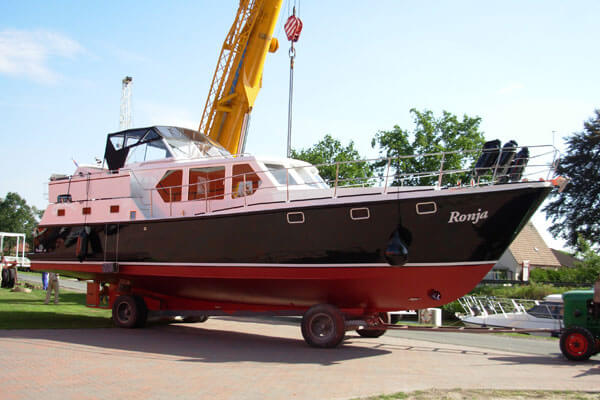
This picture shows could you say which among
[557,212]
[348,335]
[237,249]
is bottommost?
[348,335]

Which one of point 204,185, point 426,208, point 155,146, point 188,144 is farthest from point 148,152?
point 426,208

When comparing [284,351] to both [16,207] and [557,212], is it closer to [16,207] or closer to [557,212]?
[557,212]

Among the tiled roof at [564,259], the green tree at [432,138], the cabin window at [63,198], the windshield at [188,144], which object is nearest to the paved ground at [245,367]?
the cabin window at [63,198]

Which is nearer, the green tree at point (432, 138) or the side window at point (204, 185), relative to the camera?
the side window at point (204, 185)

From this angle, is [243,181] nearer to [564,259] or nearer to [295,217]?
[295,217]

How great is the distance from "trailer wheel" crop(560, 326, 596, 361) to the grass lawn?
9744 mm

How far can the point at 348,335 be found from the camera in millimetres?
11766

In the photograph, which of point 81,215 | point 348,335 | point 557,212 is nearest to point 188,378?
point 348,335

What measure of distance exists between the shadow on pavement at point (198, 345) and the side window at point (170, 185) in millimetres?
3046

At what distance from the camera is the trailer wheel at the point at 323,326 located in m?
9.35

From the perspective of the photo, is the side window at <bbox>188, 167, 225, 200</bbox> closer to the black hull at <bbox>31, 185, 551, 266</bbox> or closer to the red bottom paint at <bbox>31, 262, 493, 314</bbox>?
the black hull at <bbox>31, 185, 551, 266</bbox>

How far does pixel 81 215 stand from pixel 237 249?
4.84 meters

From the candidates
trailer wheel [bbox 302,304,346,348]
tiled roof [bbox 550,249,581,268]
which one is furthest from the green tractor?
tiled roof [bbox 550,249,581,268]

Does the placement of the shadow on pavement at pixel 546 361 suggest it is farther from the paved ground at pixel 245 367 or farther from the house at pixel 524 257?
the house at pixel 524 257
